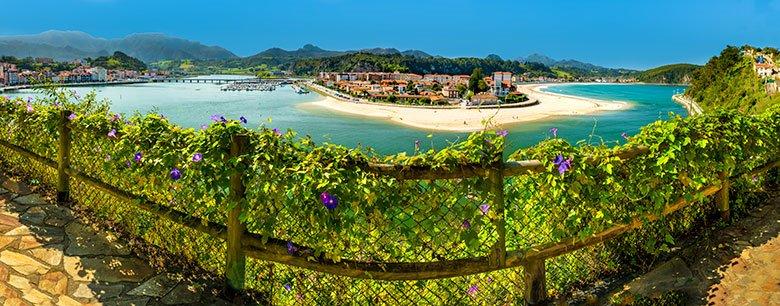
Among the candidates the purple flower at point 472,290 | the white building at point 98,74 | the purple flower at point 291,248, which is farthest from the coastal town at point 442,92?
the white building at point 98,74

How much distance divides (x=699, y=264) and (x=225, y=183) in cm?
366

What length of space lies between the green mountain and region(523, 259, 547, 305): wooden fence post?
153 ft

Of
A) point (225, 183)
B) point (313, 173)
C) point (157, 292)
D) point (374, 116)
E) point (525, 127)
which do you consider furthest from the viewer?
point (374, 116)

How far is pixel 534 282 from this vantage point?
360 cm

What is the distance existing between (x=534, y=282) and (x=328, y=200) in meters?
1.68

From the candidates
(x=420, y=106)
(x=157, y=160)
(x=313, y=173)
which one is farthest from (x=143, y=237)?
(x=420, y=106)

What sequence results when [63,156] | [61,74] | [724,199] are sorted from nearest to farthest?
[63,156] → [724,199] → [61,74]

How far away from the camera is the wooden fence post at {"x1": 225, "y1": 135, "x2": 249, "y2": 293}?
3035mm

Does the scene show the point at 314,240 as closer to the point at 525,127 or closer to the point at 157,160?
the point at 157,160

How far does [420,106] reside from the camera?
82000 mm

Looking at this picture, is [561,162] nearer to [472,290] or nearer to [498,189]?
[498,189]

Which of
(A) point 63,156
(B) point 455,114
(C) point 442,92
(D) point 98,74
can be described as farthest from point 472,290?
(D) point 98,74

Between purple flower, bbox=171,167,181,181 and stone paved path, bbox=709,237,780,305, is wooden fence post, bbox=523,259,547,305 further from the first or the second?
purple flower, bbox=171,167,181,181

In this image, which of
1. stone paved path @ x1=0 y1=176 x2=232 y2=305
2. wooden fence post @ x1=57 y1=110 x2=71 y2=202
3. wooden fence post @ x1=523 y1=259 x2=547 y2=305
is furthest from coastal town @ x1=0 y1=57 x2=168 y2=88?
wooden fence post @ x1=523 y1=259 x2=547 y2=305
